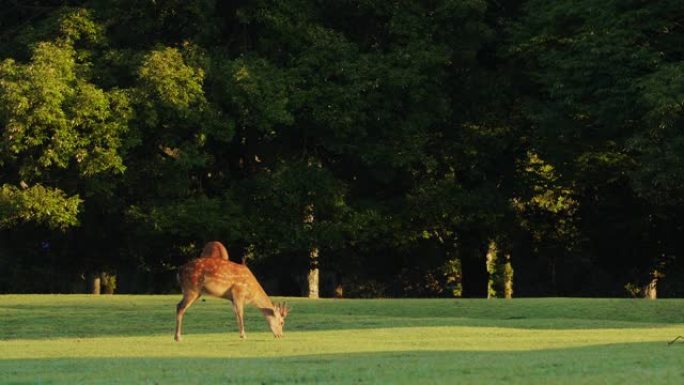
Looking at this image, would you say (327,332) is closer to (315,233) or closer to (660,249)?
(315,233)

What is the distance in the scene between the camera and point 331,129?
49.9 metres

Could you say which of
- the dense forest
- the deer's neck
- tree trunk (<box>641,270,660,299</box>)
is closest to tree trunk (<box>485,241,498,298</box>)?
tree trunk (<box>641,270,660,299</box>)

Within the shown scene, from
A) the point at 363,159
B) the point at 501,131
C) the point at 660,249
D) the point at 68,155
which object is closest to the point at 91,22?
the point at 68,155

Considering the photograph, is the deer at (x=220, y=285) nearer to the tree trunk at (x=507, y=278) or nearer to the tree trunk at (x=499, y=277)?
the tree trunk at (x=499, y=277)

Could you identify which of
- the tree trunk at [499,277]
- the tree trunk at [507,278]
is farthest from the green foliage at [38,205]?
the tree trunk at [507,278]

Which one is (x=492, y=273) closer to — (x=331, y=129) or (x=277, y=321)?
(x=331, y=129)

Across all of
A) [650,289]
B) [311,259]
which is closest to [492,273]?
[650,289]

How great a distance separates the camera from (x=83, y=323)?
2917cm

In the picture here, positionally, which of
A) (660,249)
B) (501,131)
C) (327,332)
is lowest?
(327,332)

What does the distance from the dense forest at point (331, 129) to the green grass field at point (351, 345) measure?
10.8m

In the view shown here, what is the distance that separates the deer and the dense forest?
21.5 meters

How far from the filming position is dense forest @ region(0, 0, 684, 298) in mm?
46438

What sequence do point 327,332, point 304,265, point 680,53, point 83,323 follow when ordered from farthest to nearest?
point 304,265 → point 680,53 → point 83,323 → point 327,332

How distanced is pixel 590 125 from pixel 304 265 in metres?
12.4
